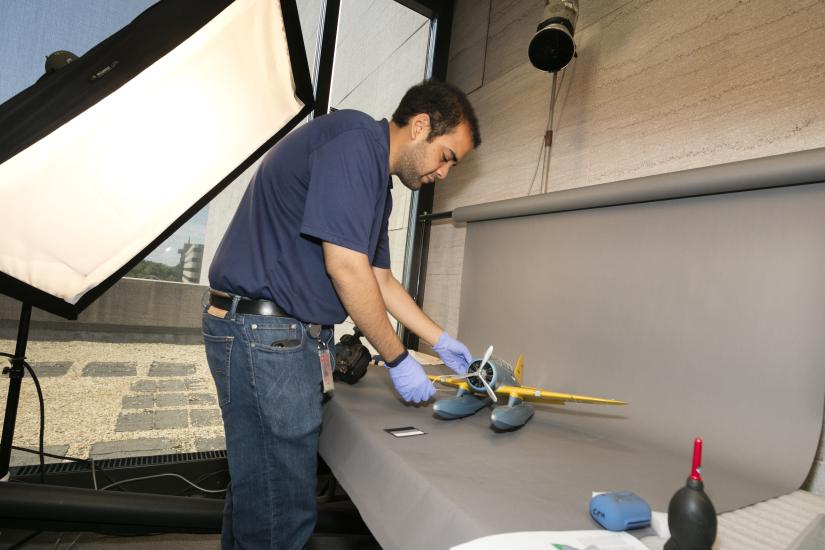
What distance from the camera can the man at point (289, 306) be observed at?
1.05 metres

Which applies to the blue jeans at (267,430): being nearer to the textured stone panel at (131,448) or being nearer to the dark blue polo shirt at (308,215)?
the dark blue polo shirt at (308,215)

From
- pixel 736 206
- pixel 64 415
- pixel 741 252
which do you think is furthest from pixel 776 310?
pixel 64 415

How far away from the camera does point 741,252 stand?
121 centimetres

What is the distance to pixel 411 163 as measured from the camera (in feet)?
4.42

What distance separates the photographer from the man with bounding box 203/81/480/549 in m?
1.05

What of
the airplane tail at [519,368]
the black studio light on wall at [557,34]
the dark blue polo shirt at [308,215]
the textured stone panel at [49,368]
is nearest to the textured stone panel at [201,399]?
the textured stone panel at [49,368]

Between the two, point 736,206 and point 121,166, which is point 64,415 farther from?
point 736,206

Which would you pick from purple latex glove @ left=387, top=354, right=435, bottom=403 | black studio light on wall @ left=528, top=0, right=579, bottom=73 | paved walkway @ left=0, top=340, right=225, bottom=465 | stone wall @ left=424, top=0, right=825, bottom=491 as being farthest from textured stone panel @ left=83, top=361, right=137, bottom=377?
black studio light on wall @ left=528, top=0, right=579, bottom=73

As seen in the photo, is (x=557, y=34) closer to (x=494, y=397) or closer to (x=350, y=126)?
(x=350, y=126)

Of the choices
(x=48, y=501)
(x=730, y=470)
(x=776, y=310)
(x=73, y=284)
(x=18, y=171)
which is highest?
(x=18, y=171)

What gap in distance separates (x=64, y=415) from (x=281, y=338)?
55.5 inches

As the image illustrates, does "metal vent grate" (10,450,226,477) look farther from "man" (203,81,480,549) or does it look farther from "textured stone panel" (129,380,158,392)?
"man" (203,81,480,549)

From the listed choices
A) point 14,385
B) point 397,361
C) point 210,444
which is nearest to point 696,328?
point 397,361

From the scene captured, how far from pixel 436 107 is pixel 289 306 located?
28.8 inches
